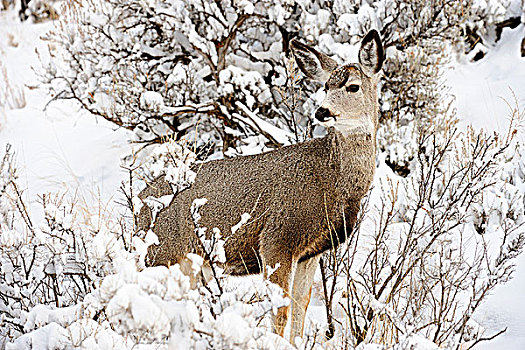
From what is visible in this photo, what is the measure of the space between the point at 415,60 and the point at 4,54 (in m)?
8.63

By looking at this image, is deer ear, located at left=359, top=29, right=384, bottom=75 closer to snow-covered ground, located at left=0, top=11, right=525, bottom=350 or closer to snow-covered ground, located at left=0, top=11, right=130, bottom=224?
snow-covered ground, located at left=0, top=11, right=525, bottom=350

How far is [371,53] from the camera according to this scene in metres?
3.61

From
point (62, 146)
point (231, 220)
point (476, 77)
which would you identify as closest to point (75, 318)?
point (231, 220)

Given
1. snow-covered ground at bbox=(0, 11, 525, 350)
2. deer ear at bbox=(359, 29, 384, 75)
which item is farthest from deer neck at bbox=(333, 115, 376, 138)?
snow-covered ground at bbox=(0, 11, 525, 350)

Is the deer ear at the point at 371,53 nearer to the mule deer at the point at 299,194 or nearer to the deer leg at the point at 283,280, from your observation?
the mule deer at the point at 299,194

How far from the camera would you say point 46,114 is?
29.3 ft

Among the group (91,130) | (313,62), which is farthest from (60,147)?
(313,62)

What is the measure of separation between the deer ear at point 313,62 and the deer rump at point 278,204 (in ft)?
1.39

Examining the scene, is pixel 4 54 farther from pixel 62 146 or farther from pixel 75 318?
pixel 75 318

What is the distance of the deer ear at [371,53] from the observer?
3.53 meters

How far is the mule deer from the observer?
3424 millimetres

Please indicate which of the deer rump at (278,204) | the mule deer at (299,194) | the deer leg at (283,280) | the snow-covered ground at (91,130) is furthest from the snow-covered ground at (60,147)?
the deer leg at (283,280)

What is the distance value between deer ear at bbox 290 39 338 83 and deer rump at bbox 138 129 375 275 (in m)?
0.42

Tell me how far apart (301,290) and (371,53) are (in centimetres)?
156
